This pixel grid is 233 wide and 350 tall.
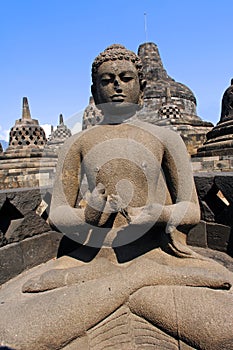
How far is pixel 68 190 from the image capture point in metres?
2.10

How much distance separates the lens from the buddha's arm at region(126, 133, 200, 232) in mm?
1743

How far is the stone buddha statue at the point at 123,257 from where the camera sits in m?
1.48

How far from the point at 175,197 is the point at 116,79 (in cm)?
96

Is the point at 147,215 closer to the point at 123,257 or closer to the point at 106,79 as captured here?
the point at 123,257

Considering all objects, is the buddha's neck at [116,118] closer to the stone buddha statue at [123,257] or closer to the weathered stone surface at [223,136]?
the stone buddha statue at [123,257]

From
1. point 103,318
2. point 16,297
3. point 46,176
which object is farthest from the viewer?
point 46,176

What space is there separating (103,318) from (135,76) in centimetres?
167

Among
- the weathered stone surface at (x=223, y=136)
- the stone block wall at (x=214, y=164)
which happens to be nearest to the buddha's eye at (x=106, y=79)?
the stone block wall at (x=214, y=164)

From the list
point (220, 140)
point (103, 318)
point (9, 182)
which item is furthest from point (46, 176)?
point (103, 318)

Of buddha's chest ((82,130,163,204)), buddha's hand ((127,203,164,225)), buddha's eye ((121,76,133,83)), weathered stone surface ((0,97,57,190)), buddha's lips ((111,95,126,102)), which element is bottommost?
weathered stone surface ((0,97,57,190))

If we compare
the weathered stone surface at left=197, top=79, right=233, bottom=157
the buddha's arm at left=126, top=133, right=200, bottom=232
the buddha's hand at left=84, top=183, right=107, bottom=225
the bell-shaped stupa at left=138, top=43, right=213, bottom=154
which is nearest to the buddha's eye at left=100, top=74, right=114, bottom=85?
the buddha's arm at left=126, top=133, right=200, bottom=232

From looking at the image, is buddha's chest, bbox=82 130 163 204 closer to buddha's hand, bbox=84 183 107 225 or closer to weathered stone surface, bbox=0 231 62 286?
buddha's hand, bbox=84 183 107 225

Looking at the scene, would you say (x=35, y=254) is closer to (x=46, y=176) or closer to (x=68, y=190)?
(x=68, y=190)

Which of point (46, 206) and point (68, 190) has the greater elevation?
point (68, 190)
